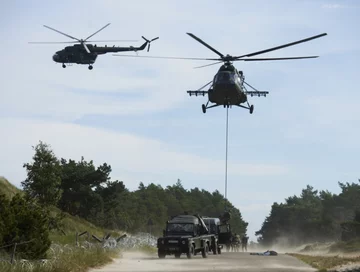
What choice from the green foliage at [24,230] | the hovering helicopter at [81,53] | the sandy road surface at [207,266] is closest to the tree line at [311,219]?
the hovering helicopter at [81,53]

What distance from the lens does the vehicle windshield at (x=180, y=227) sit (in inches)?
1394

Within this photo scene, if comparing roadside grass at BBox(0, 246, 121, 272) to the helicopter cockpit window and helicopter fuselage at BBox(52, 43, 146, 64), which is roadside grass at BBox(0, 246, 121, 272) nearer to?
the helicopter cockpit window

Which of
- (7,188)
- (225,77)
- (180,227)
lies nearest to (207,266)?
(180,227)

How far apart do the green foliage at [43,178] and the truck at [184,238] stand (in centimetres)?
1203

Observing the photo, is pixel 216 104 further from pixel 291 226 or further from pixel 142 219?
pixel 291 226

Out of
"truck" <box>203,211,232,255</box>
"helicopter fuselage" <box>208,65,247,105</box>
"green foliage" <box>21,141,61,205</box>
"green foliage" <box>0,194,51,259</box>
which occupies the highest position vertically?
"helicopter fuselage" <box>208,65,247,105</box>

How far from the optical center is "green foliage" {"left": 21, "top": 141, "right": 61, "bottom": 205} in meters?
45.4

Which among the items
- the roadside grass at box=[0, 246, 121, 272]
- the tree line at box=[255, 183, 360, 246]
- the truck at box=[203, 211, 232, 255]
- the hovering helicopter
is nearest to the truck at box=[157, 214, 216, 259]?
the truck at box=[203, 211, 232, 255]

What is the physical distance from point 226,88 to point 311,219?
408ft

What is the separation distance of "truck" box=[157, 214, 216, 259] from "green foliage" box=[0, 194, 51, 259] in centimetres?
1167

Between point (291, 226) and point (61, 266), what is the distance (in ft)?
490

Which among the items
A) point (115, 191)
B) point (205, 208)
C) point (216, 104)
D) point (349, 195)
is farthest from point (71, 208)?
point (205, 208)

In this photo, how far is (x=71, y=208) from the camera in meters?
77.2

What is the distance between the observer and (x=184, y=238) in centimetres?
3359
